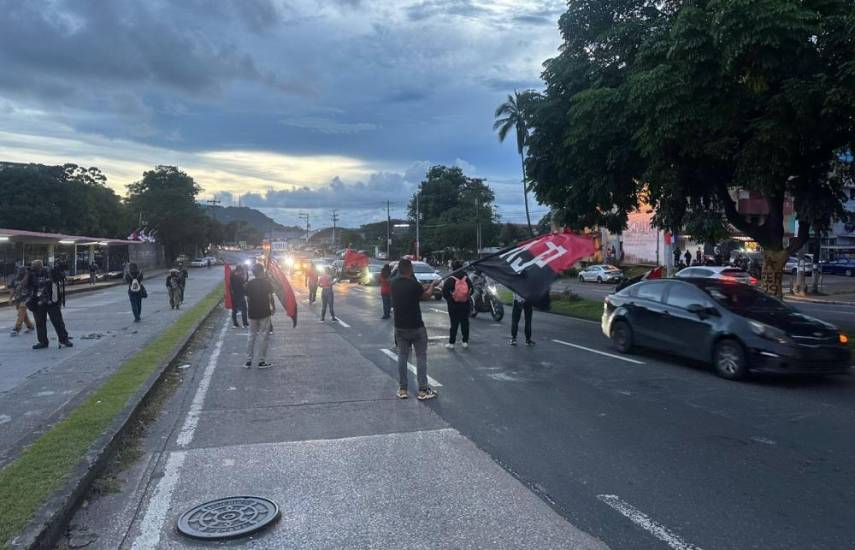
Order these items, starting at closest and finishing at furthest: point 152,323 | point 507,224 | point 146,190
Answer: point 152,323, point 146,190, point 507,224

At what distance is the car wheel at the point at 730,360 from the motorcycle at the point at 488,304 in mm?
8159

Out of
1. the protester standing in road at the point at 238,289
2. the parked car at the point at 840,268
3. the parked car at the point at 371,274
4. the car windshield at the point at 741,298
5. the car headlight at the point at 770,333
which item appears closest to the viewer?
the car headlight at the point at 770,333

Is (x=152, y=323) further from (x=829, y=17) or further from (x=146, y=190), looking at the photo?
(x=146, y=190)

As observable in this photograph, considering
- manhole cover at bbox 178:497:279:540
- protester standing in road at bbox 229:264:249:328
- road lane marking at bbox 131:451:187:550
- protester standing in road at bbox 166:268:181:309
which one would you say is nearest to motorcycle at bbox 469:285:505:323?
protester standing in road at bbox 229:264:249:328

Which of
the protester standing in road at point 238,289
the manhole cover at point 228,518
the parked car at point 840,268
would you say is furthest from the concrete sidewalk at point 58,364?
the parked car at point 840,268

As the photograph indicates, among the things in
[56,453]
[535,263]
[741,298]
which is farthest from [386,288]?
[56,453]

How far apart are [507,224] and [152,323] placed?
7645 centimetres

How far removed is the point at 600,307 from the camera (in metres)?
20.3

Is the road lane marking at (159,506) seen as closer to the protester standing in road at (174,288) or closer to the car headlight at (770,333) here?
the car headlight at (770,333)

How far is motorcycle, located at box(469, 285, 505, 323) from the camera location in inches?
682

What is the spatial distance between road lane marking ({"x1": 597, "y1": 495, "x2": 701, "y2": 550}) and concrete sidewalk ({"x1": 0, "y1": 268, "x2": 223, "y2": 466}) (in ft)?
16.2

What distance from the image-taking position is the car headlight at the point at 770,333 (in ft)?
28.0

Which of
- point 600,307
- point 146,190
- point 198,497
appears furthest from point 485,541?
point 146,190

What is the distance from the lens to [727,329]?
9109 millimetres
